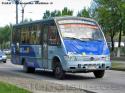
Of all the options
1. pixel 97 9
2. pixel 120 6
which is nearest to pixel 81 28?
pixel 120 6

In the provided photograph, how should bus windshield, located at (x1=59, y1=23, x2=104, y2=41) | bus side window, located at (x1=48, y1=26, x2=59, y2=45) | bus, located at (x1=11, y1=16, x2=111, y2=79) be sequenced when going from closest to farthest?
bus, located at (x1=11, y1=16, x2=111, y2=79), bus windshield, located at (x1=59, y1=23, x2=104, y2=41), bus side window, located at (x1=48, y1=26, x2=59, y2=45)

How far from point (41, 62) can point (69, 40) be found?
125 inches

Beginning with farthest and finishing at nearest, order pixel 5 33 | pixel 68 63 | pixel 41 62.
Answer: pixel 5 33 → pixel 41 62 → pixel 68 63

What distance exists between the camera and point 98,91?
54.1 feet

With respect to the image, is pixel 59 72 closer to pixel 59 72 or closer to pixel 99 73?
pixel 59 72

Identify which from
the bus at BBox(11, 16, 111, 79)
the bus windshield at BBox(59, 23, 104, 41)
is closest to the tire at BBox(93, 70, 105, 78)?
the bus at BBox(11, 16, 111, 79)

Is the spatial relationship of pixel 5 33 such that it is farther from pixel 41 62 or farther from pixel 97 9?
pixel 41 62

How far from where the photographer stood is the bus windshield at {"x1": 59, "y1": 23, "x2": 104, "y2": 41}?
22344mm

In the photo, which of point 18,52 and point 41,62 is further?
point 18,52

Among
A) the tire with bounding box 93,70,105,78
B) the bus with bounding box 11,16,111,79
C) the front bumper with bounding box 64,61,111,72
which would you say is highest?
the bus with bounding box 11,16,111,79

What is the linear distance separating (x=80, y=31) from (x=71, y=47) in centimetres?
111

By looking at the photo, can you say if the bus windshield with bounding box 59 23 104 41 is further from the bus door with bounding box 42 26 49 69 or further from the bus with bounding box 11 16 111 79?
the bus door with bounding box 42 26 49 69

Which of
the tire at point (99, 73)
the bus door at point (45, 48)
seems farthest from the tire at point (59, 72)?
the tire at point (99, 73)

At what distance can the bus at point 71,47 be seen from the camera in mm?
21766
